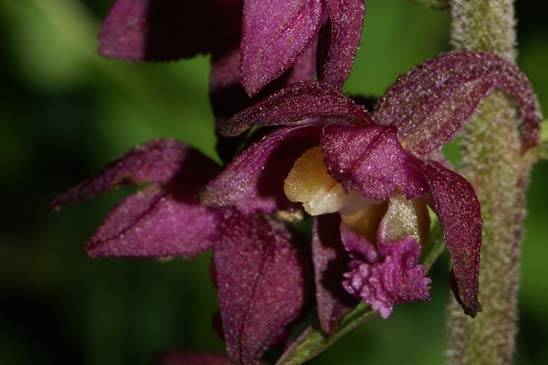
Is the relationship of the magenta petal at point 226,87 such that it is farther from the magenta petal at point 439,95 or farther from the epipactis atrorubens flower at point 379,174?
the magenta petal at point 439,95

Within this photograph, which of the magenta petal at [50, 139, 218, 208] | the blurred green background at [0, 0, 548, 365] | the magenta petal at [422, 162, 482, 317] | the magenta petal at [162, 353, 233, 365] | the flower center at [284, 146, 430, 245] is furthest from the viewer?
the blurred green background at [0, 0, 548, 365]

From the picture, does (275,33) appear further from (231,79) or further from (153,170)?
(153,170)

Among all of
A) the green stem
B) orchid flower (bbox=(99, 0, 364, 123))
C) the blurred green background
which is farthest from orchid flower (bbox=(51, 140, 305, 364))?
the blurred green background

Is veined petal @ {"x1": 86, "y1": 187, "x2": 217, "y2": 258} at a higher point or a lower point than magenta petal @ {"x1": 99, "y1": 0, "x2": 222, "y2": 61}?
lower

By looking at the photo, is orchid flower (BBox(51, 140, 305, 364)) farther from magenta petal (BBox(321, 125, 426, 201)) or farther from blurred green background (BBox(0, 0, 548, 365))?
blurred green background (BBox(0, 0, 548, 365))

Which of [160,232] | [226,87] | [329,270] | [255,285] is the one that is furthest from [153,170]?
[329,270]

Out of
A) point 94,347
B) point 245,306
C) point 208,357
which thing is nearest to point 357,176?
point 245,306
